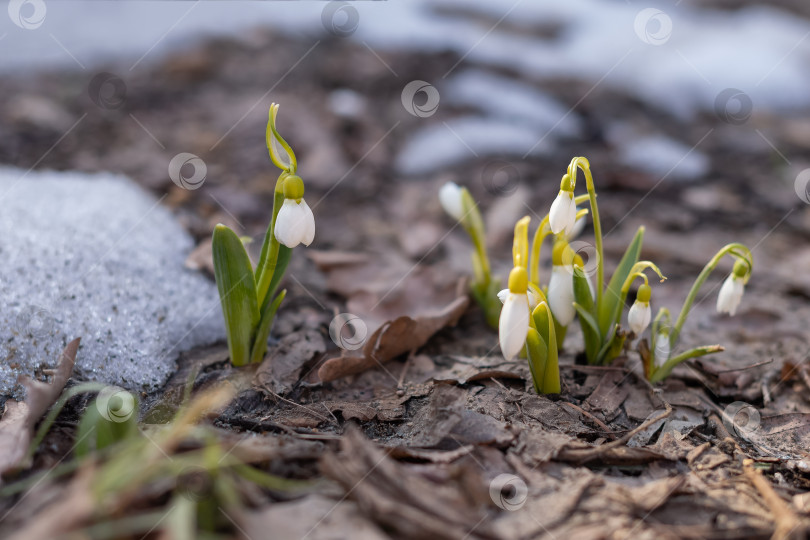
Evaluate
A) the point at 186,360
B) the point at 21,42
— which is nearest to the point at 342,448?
the point at 186,360

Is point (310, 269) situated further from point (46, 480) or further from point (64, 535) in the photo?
point (64, 535)

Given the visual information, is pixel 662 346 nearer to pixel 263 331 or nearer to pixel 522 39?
pixel 263 331
